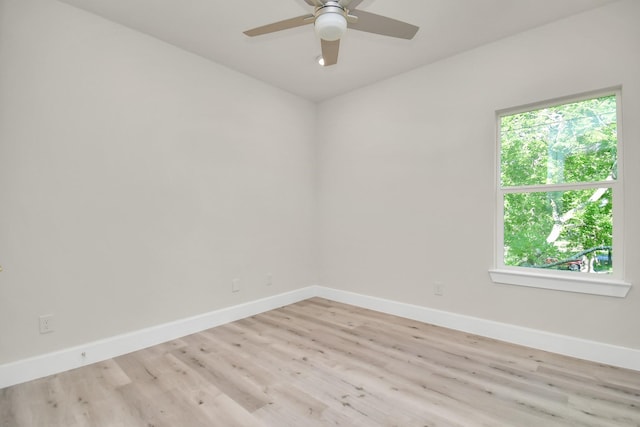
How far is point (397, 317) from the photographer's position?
3451mm

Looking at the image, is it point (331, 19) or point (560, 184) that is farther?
point (560, 184)

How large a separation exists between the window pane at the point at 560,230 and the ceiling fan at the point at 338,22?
1896 mm

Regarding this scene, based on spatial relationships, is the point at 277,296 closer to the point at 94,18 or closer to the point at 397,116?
the point at 397,116

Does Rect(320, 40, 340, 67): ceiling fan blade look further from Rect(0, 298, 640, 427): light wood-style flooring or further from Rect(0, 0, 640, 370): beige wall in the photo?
Rect(0, 298, 640, 427): light wood-style flooring

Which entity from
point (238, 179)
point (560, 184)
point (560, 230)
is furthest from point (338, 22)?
point (560, 230)

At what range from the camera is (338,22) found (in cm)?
165

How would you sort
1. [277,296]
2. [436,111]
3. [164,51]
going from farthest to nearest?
[277,296] < [436,111] < [164,51]

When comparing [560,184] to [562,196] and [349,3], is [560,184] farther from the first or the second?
[349,3]

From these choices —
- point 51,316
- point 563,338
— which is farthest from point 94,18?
point 563,338

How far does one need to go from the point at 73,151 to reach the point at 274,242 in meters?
2.14

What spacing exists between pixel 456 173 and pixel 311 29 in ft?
6.23

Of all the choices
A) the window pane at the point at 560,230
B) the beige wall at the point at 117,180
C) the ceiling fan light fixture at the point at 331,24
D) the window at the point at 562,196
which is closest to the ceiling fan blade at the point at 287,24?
the ceiling fan light fixture at the point at 331,24

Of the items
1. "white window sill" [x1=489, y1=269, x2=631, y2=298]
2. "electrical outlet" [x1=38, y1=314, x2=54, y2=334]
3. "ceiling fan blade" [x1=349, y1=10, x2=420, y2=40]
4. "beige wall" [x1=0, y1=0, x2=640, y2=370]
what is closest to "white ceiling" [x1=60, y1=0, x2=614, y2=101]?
"beige wall" [x1=0, y1=0, x2=640, y2=370]

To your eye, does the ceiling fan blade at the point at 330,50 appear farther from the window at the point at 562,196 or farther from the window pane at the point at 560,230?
the window pane at the point at 560,230
